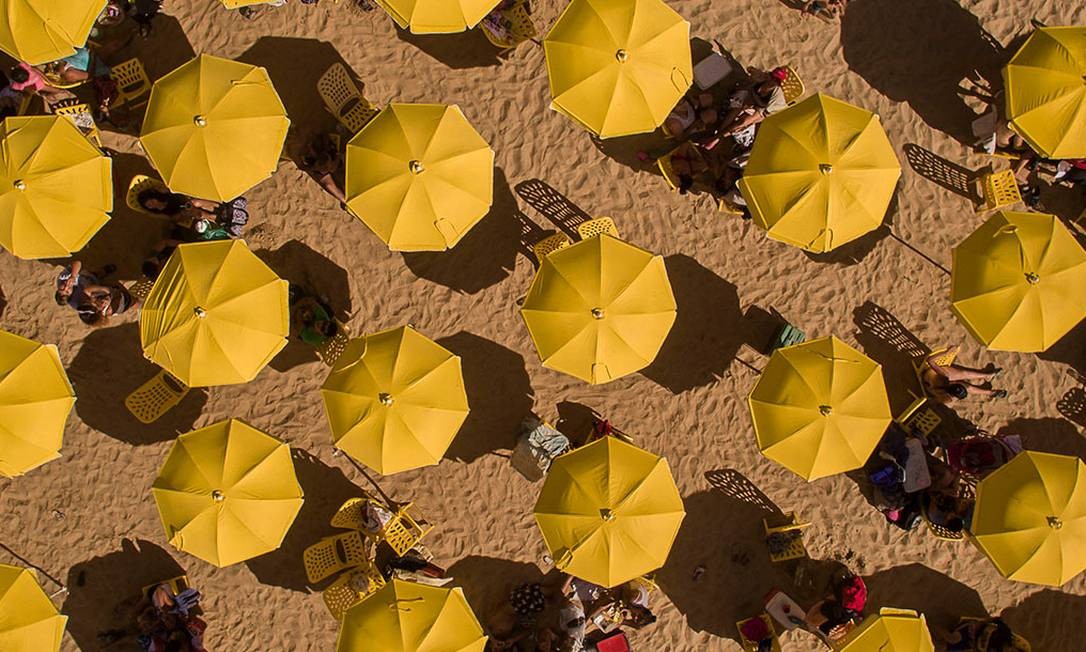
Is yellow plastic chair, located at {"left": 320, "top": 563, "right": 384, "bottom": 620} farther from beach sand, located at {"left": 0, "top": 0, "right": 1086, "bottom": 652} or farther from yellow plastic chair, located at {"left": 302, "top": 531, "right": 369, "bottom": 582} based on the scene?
beach sand, located at {"left": 0, "top": 0, "right": 1086, "bottom": 652}

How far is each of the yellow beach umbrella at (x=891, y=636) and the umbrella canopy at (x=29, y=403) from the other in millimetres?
10414

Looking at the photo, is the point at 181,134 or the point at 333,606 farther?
the point at 333,606

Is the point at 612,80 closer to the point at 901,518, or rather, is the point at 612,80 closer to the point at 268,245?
the point at 268,245

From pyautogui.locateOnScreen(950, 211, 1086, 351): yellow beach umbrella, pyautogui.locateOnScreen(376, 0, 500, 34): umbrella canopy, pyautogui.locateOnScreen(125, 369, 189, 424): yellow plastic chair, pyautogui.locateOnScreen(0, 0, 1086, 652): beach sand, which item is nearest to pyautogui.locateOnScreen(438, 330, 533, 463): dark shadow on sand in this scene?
pyautogui.locateOnScreen(0, 0, 1086, 652): beach sand

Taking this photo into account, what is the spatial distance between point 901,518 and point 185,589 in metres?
10.0

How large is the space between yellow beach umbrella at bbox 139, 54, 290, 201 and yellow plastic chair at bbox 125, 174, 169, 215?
105 cm

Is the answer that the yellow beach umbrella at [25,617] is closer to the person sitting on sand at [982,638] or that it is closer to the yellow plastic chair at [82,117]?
the yellow plastic chair at [82,117]

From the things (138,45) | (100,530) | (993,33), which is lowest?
(100,530)

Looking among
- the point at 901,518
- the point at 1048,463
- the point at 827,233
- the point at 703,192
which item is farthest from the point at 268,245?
the point at 1048,463

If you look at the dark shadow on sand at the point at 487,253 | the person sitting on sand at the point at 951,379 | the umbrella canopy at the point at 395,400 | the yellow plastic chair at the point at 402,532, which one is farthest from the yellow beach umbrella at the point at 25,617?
the person sitting on sand at the point at 951,379

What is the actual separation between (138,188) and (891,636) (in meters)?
11.6

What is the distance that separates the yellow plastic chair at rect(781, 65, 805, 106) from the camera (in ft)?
35.7

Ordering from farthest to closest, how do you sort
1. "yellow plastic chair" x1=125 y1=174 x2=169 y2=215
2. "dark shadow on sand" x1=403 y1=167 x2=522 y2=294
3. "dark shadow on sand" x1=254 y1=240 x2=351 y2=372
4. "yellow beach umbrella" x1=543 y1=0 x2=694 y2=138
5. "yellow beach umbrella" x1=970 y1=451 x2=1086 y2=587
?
1. "dark shadow on sand" x1=403 y1=167 x2=522 y2=294
2. "dark shadow on sand" x1=254 y1=240 x2=351 y2=372
3. "yellow plastic chair" x1=125 y1=174 x2=169 y2=215
4. "yellow beach umbrella" x1=970 y1=451 x2=1086 y2=587
5. "yellow beach umbrella" x1=543 y1=0 x2=694 y2=138

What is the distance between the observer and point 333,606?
34.6 ft
